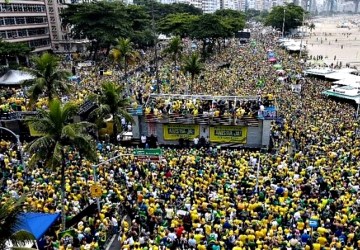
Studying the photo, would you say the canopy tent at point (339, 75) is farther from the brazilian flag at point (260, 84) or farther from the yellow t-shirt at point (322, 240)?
the yellow t-shirt at point (322, 240)

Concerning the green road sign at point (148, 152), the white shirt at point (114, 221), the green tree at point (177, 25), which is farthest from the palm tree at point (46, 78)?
the green tree at point (177, 25)

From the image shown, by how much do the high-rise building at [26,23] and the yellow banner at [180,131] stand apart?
36663 mm

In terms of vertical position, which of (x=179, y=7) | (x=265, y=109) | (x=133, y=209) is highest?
(x=179, y=7)

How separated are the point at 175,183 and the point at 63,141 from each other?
614 centimetres

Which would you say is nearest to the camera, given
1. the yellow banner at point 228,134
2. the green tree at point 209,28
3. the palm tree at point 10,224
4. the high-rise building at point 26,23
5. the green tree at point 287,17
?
the palm tree at point 10,224

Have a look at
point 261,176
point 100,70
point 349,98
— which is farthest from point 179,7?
point 261,176

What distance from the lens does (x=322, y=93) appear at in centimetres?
3903

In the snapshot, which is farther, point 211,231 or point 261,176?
point 261,176

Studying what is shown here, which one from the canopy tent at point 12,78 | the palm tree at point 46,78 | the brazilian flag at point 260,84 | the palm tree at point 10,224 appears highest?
the palm tree at point 46,78

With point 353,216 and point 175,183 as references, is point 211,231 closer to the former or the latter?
point 175,183

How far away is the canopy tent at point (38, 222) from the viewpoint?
15.0 metres

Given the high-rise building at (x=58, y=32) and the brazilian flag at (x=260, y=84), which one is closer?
the brazilian flag at (x=260, y=84)

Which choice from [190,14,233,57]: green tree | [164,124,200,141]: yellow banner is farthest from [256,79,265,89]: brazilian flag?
[190,14,233,57]: green tree

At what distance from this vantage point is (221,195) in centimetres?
1762
